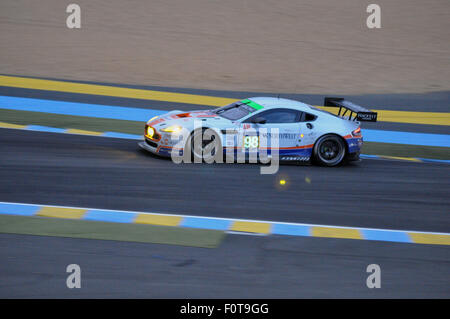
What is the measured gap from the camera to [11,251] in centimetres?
600

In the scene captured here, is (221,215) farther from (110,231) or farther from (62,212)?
(62,212)

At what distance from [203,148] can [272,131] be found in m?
1.24

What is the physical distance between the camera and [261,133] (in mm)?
9852

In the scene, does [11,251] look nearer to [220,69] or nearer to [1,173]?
[1,173]

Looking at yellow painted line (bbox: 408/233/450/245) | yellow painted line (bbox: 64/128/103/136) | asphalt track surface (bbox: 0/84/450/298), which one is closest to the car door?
asphalt track surface (bbox: 0/84/450/298)

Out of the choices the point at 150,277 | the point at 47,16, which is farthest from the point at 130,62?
the point at 150,277

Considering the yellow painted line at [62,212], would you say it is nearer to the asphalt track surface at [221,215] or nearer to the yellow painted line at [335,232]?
the asphalt track surface at [221,215]

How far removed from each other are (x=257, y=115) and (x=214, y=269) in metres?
4.52

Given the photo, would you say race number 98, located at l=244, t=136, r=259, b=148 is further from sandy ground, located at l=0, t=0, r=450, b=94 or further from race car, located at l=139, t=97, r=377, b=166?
sandy ground, located at l=0, t=0, r=450, b=94

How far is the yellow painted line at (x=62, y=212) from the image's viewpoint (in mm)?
7188
